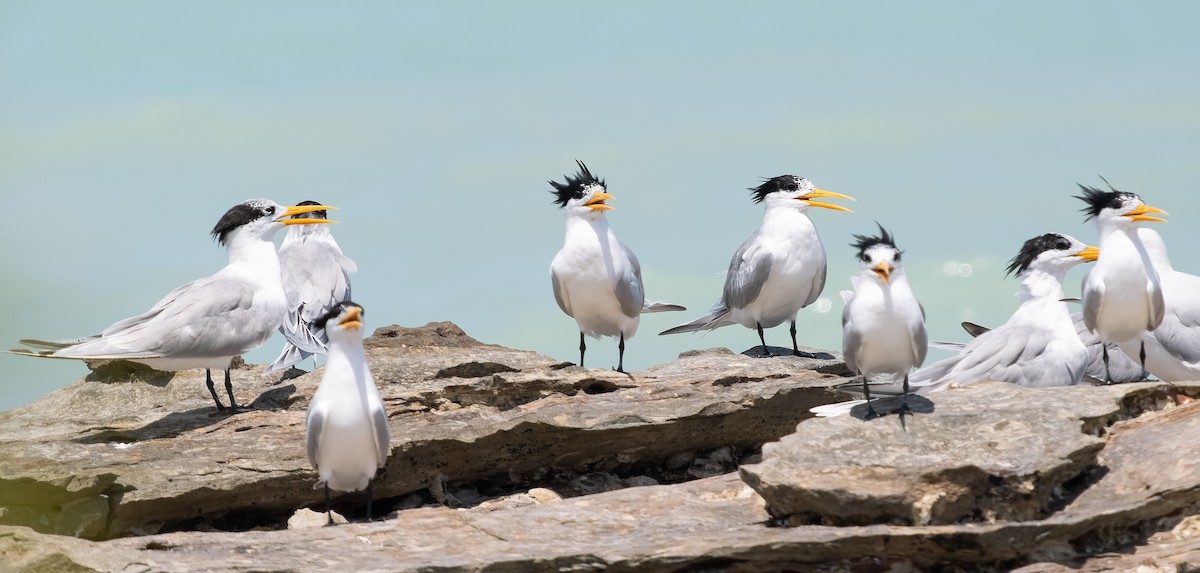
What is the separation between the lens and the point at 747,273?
12.2m

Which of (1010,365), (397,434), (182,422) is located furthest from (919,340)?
(182,422)

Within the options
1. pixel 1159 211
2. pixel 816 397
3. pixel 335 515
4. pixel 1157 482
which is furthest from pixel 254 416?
pixel 1159 211

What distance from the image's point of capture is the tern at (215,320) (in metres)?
10.1

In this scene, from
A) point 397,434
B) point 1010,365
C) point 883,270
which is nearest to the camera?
point 883,270

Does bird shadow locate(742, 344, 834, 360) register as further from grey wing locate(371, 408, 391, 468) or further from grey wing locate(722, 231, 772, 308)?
grey wing locate(371, 408, 391, 468)

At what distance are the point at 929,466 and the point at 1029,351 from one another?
2.27 m

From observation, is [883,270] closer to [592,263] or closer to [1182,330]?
[592,263]

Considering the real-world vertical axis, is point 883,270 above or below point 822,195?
below

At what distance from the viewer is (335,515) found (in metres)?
9.15

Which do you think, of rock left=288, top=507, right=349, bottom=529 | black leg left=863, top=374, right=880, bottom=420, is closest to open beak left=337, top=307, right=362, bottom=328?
rock left=288, top=507, right=349, bottom=529

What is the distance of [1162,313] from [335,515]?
20.2 ft

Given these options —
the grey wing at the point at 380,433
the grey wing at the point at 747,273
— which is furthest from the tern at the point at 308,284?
the grey wing at the point at 747,273

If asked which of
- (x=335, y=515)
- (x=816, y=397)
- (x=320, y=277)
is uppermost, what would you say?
(x=320, y=277)

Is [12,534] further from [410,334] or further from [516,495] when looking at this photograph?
[410,334]
